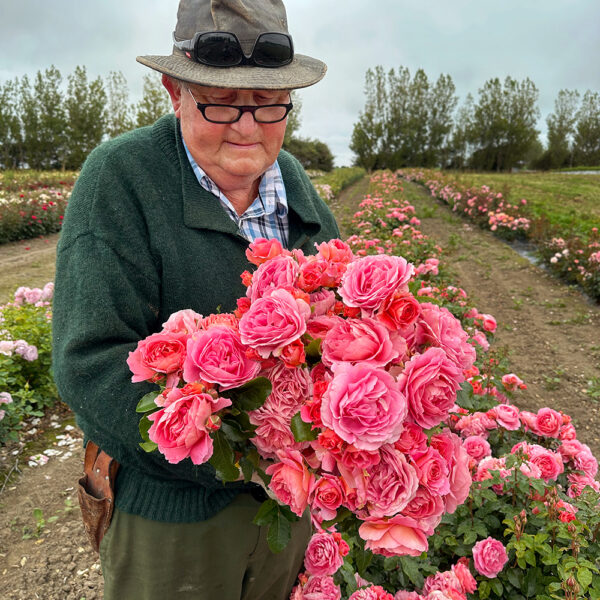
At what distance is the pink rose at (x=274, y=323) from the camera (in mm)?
868

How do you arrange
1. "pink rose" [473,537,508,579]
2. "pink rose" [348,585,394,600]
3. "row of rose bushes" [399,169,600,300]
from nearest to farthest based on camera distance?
1. "pink rose" [348,585,394,600]
2. "pink rose" [473,537,508,579]
3. "row of rose bushes" [399,169,600,300]

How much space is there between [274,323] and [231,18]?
0.98m

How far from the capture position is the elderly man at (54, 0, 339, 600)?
1.20 metres

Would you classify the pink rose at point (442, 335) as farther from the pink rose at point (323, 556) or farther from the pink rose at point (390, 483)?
the pink rose at point (323, 556)

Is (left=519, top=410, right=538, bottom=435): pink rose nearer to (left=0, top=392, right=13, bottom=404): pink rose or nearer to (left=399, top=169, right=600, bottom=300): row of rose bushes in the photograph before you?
(left=0, top=392, right=13, bottom=404): pink rose

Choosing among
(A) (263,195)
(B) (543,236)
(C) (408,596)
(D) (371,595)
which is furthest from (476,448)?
(B) (543,236)

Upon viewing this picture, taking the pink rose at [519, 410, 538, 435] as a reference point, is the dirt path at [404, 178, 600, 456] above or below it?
below

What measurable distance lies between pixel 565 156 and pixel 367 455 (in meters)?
62.6

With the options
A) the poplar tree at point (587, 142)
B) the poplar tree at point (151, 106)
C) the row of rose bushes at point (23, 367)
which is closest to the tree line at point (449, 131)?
the poplar tree at point (587, 142)

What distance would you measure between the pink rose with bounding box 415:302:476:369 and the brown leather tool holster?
96cm

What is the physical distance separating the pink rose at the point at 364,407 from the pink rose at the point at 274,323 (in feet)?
0.41

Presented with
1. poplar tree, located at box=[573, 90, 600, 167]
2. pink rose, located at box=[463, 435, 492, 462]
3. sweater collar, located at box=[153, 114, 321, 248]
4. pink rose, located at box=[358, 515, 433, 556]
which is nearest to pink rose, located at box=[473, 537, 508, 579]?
pink rose, located at box=[463, 435, 492, 462]

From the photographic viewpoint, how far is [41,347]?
13.9ft

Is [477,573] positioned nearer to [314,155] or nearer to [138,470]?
[138,470]
